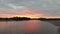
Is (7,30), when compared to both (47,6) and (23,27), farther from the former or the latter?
(47,6)

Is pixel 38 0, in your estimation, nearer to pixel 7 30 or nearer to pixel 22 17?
pixel 22 17

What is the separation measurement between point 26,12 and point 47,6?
0.19m

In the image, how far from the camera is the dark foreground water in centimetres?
86

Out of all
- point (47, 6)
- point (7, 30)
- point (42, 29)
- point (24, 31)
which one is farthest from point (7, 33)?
point (47, 6)

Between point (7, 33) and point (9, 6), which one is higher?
point (9, 6)

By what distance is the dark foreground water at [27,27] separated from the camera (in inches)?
33.9

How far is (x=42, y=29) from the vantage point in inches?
35.3

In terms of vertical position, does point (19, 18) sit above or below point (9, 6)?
below

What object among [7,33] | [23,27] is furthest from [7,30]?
[23,27]

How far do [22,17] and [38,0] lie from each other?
8.6 inches

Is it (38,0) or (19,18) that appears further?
(19,18)

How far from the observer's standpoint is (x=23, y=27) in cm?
91

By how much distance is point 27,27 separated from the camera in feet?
2.96

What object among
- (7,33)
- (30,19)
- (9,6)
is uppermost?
(9,6)
